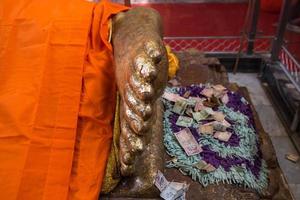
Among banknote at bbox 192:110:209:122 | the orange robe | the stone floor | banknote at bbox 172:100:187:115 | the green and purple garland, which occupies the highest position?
the orange robe

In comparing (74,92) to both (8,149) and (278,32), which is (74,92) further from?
(278,32)

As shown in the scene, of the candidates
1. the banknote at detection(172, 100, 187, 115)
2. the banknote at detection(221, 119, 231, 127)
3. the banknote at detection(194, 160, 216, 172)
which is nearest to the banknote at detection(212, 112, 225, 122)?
the banknote at detection(221, 119, 231, 127)

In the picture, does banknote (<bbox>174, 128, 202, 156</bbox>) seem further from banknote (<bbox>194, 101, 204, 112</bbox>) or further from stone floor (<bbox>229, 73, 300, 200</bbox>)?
stone floor (<bbox>229, 73, 300, 200</bbox>)

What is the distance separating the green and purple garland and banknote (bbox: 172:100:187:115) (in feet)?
0.06

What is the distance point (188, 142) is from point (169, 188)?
10.1 inches

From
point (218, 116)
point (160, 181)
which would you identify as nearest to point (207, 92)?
point (218, 116)

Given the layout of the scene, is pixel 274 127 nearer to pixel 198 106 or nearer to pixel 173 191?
pixel 198 106

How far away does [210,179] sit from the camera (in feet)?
3.68

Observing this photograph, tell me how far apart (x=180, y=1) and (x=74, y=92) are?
1.98m

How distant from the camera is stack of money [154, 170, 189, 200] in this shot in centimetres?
104

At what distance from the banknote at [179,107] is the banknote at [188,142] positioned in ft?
0.39

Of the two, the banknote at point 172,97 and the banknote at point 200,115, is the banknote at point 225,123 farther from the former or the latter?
the banknote at point 172,97

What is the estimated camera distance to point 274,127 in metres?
2.03

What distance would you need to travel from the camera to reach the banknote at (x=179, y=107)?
55.8 inches
